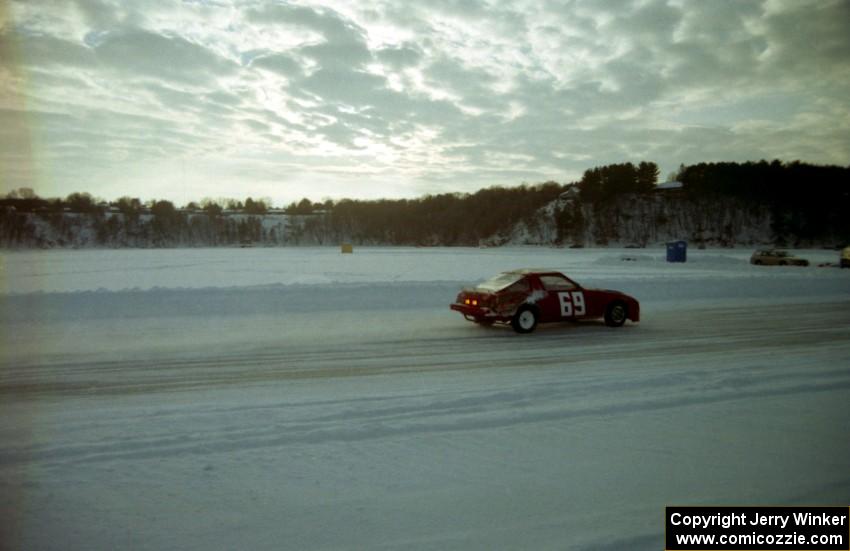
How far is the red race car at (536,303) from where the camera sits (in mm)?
11992

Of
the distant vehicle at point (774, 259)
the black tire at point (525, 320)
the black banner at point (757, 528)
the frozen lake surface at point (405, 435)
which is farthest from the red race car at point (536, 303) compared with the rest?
the distant vehicle at point (774, 259)

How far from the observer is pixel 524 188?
533 ft

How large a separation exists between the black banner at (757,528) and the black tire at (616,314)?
900cm

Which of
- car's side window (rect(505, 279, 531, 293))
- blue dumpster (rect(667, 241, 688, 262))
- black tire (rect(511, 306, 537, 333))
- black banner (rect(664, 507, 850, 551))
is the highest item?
blue dumpster (rect(667, 241, 688, 262))

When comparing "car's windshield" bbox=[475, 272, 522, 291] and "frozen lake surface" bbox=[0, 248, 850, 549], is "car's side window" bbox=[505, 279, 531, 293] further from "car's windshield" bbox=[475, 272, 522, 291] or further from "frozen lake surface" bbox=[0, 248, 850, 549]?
"frozen lake surface" bbox=[0, 248, 850, 549]

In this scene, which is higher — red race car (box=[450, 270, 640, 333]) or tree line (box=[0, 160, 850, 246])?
tree line (box=[0, 160, 850, 246])

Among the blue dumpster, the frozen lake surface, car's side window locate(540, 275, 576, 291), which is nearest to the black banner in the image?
the frozen lake surface

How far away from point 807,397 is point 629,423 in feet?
9.13

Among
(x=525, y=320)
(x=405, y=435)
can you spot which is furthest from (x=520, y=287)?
(x=405, y=435)

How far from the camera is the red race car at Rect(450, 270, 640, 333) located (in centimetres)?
1199

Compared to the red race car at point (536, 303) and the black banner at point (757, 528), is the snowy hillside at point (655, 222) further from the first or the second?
the black banner at point (757, 528)

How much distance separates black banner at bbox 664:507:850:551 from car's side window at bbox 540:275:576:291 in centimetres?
867

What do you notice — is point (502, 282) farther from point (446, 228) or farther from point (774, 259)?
point (446, 228)

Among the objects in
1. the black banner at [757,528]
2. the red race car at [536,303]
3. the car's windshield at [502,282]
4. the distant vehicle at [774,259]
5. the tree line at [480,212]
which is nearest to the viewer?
the black banner at [757,528]
